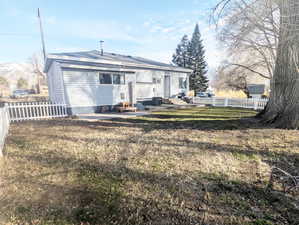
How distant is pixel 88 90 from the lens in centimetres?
998

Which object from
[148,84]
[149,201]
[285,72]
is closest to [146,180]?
[149,201]

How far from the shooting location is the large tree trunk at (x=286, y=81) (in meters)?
5.12

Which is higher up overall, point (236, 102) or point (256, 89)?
point (256, 89)

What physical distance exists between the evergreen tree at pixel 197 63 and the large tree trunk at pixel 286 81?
77.3 ft

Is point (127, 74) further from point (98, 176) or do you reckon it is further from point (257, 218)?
point (257, 218)

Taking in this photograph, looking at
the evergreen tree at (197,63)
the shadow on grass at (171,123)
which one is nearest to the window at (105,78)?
the shadow on grass at (171,123)

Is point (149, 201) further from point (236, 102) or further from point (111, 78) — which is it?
point (236, 102)

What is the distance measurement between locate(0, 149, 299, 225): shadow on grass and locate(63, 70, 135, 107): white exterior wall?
739 centimetres

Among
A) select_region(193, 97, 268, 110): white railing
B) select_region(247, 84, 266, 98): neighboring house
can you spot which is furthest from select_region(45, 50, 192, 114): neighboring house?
select_region(247, 84, 266, 98): neighboring house

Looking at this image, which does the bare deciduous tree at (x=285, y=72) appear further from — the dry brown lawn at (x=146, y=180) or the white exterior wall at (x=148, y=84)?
the white exterior wall at (x=148, y=84)

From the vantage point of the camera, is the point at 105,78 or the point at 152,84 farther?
the point at 152,84

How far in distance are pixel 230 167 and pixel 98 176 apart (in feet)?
9.10

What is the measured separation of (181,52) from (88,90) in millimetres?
28349

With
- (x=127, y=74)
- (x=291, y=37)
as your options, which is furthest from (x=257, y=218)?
(x=127, y=74)
